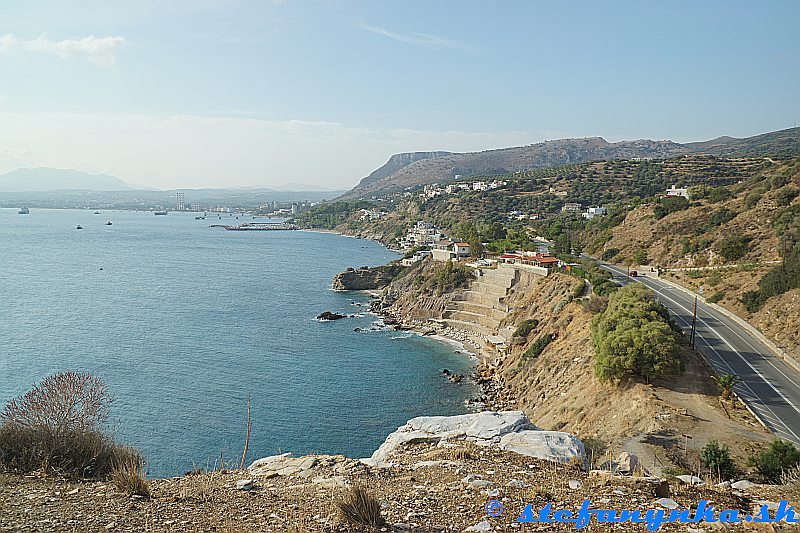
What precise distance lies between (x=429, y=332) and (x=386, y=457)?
118ft

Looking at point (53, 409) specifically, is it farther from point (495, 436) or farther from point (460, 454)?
point (495, 436)

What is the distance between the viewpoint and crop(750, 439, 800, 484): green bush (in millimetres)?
13242

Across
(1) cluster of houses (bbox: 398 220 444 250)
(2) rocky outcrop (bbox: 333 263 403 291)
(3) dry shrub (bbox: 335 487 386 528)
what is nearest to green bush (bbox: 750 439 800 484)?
(3) dry shrub (bbox: 335 487 386 528)

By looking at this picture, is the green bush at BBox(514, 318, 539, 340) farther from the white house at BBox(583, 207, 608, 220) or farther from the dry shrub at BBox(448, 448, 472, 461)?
the white house at BBox(583, 207, 608, 220)

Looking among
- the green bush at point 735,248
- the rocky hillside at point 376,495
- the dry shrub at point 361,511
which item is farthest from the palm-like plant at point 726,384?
the green bush at point 735,248

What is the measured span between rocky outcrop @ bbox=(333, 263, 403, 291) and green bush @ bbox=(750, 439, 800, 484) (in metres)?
53.1

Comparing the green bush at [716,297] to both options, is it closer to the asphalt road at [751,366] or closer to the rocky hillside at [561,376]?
the asphalt road at [751,366]

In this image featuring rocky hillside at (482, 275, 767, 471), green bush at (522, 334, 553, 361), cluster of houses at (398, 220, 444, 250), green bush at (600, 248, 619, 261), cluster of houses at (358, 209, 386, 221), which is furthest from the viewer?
cluster of houses at (358, 209, 386, 221)

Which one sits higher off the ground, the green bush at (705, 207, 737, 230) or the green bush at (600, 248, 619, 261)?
the green bush at (705, 207, 737, 230)

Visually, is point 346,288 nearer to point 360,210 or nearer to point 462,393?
point 462,393

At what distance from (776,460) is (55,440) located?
1482cm

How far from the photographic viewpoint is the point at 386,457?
1034cm

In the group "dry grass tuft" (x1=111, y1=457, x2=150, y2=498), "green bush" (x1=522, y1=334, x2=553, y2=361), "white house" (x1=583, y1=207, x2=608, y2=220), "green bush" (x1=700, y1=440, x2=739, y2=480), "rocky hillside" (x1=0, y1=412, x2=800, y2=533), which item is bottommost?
"green bush" (x1=522, y1=334, x2=553, y2=361)

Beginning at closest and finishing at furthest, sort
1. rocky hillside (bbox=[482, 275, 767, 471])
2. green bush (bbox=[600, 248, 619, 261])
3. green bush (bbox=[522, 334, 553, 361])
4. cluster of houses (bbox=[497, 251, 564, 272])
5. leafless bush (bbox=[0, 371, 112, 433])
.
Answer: leafless bush (bbox=[0, 371, 112, 433]), rocky hillside (bbox=[482, 275, 767, 471]), green bush (bbox=[522, 334, 553, 361]), cluster of houses (bbox=[497, 251, 564, 272]), green bush (bbox=[600, 248, 619, 261])
